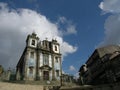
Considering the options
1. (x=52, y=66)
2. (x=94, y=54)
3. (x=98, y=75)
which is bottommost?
(x=98, y=75)

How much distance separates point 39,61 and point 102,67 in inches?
570

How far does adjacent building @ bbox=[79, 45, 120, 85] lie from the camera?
30597 millimetres

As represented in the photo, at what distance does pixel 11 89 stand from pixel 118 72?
62.1 feet

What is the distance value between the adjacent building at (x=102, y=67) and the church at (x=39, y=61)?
278 inches

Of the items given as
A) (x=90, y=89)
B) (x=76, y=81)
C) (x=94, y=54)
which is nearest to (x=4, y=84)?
(x=90, y=89)

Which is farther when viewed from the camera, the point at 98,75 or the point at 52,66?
the point at 52,66

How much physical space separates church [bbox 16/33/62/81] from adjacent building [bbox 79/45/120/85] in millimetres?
7049

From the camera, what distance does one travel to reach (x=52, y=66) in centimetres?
3934

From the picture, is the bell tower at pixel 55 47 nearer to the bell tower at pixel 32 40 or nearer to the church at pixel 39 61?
the church at pixel 39 61

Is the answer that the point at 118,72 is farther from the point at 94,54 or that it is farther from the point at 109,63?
the point at 94,54

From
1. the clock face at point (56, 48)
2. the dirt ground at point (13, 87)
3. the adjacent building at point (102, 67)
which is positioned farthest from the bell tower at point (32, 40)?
the dirt ground at point (13, 87)

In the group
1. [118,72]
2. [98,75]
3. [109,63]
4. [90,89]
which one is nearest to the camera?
[90,89]

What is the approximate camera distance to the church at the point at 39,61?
Result: 36019mm

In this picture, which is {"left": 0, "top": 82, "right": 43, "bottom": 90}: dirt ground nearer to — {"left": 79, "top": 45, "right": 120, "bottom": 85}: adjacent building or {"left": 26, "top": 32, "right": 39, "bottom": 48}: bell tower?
{"left": 79, "top": 45, "right": 120, "bottom": 85}: adjacent building
